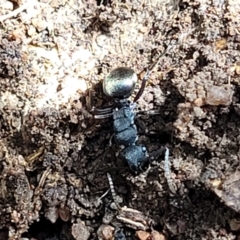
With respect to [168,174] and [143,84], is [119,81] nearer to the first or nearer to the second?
[143,84]

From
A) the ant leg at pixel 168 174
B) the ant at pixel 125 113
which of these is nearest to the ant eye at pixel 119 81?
the ant at pixel 125 113

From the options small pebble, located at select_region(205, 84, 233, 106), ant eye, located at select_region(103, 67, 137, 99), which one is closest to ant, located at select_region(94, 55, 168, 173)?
ant eye, located at select_region(103, 67, 137, 99)

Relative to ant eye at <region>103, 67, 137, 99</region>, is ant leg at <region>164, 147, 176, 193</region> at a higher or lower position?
lower

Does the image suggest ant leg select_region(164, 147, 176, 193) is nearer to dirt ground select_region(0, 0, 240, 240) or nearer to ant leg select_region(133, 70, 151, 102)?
dirt ground select_region(0, 0, 240, 240)

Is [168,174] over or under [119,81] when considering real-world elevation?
under

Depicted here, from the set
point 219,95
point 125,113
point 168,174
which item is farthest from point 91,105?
point 219,95

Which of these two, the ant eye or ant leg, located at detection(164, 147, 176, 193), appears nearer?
ant leg, located at detection(164, 147, 176, 193)
